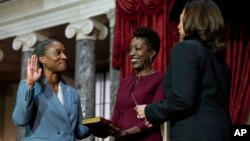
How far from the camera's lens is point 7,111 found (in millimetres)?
15961

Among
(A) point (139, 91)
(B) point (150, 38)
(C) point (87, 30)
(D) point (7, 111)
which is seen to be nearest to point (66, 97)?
(A) point (139, 91)

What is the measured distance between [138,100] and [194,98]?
1.01 meters

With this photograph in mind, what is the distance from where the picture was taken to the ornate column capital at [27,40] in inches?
414

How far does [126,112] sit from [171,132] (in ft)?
3.15

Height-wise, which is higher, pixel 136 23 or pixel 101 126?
pixel 136 23

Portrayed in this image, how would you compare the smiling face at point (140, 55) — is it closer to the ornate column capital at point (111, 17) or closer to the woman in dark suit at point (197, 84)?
the woman in dark suit at point (197, 84)

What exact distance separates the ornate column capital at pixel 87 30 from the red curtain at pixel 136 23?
3.61ft

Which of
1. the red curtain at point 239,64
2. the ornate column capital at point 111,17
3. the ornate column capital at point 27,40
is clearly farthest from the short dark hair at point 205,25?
the ornate column capital at point 27,40

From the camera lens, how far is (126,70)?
26.9 ft

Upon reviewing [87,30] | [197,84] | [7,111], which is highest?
[87,30]

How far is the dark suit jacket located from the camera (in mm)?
2611

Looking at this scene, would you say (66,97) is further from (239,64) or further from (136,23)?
(136,23)

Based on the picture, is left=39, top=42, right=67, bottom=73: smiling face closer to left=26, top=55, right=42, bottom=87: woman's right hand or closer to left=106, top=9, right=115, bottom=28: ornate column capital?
left=26, top=55, right=42, bottom=87: woman's right hand

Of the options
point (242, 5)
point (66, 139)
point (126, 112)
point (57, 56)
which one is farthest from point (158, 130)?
point (242, 5)
